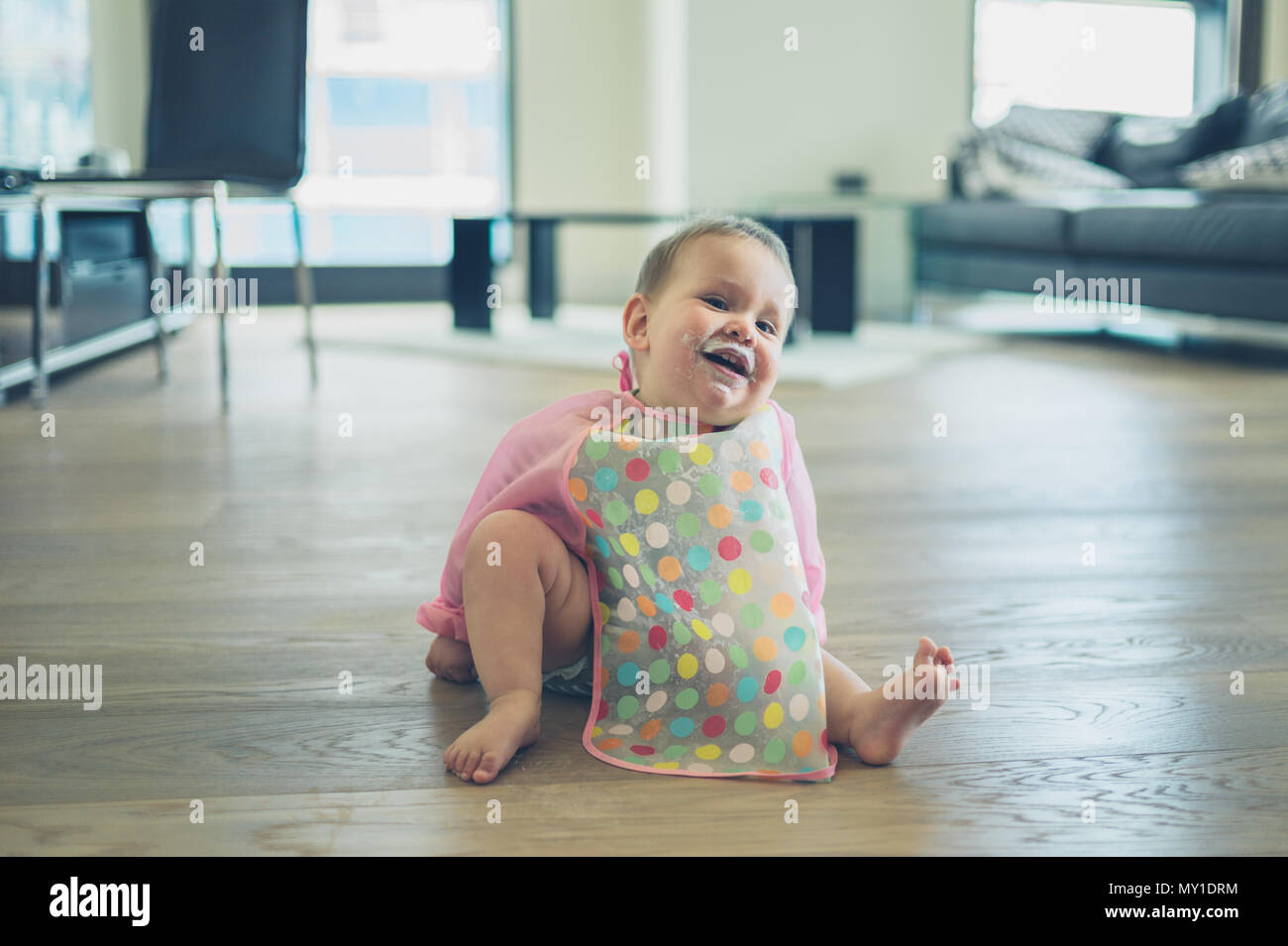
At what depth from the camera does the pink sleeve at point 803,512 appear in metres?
0.96

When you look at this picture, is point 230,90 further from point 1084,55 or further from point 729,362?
point 1084,55

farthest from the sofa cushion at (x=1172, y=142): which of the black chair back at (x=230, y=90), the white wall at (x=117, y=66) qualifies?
the white wall at (x=117, y=66)

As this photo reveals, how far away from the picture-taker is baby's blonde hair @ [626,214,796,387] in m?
0.91

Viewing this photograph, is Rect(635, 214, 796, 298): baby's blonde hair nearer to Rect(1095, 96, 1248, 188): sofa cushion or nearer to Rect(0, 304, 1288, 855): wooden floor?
Rect(0, 304, 1288, 855): wooden floor

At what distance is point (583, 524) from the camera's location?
89 cm

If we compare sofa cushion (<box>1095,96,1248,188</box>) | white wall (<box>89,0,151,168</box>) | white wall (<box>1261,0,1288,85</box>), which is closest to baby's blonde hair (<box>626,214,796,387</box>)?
sofa cushion (<box>1095,96,1248,188</box>)

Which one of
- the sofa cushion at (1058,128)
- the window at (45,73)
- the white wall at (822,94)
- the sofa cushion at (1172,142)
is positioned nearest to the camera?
the sofa cushion at (1172,142)

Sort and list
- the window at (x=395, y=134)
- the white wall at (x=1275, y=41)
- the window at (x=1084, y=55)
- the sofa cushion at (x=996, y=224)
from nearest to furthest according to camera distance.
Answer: the sofa cushion at (x=996, y=224) → the window at (x=395, y=134) → the window at (x=1084, y=55) → the white wall at (x=1275, y=41)

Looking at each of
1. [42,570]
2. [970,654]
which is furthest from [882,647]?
[42,570]

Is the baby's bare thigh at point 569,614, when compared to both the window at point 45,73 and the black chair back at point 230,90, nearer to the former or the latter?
the black chair back at point 230,90

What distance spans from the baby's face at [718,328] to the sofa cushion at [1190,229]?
Result: 8.08 ft

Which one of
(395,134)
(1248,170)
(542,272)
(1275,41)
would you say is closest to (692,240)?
(1248,170)

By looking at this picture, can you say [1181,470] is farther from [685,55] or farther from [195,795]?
[685,55]
